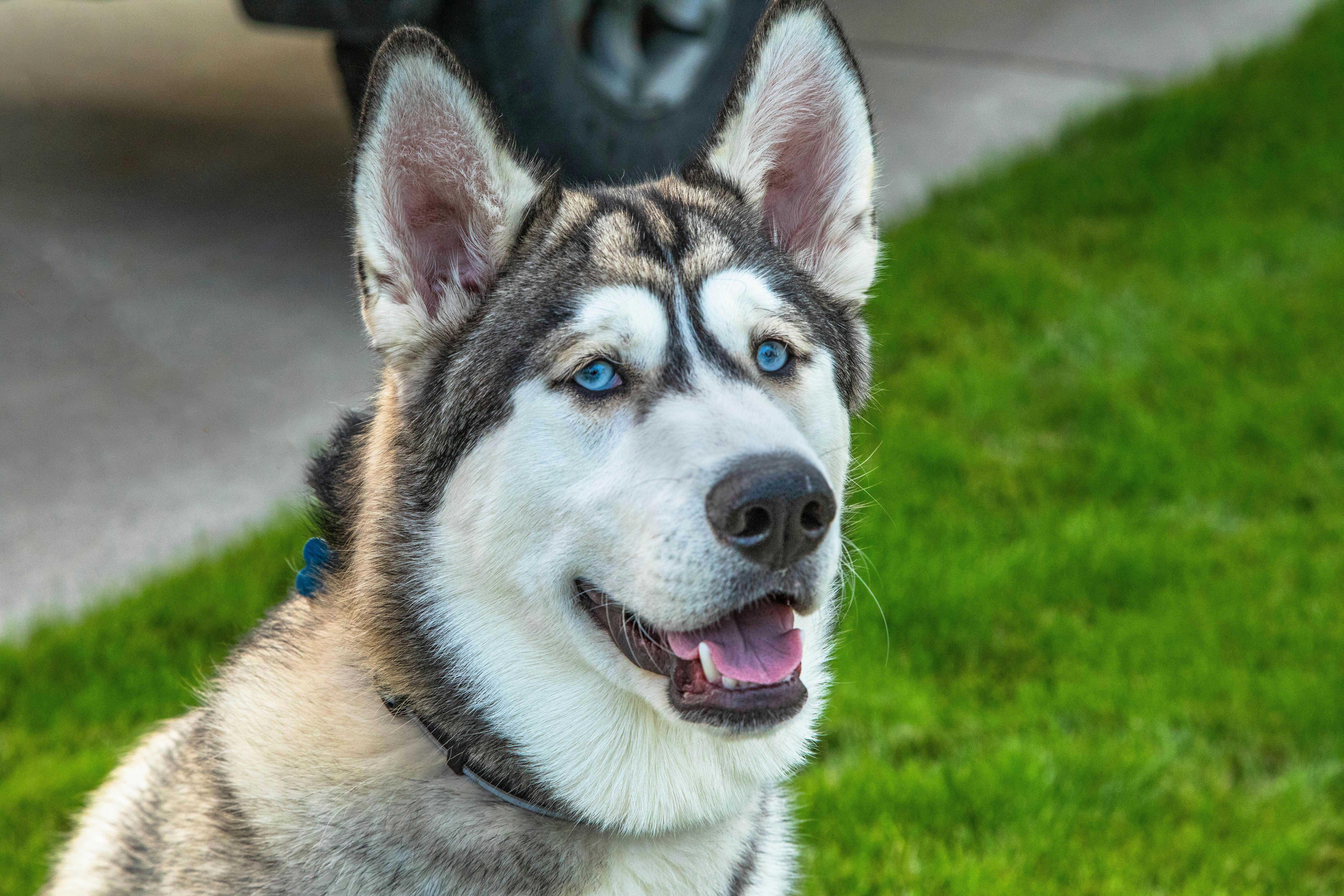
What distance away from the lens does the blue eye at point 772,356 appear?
2629 millimetres

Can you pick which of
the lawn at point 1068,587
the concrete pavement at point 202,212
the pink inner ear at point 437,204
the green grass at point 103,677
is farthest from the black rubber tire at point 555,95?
the pink inner ear at point 437,204

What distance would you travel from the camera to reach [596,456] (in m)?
2.45

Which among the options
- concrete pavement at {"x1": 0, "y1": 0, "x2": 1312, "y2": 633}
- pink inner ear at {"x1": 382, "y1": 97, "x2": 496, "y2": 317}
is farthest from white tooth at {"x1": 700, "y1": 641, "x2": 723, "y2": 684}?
concrete pavement at {"x1": 0, "y1": 0, "x2": 1312, "y2": 633}

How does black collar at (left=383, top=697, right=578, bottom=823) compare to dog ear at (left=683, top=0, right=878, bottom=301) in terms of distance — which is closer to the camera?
black collar at (left=383, top=697, right=578, bottom=823)

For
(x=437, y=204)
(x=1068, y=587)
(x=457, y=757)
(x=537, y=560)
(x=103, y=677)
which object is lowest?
(x=1068, y=587)

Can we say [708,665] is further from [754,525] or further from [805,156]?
[805,156]

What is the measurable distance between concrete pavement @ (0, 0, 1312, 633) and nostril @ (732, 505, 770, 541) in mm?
1597

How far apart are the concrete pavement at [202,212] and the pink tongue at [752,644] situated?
5.02ft

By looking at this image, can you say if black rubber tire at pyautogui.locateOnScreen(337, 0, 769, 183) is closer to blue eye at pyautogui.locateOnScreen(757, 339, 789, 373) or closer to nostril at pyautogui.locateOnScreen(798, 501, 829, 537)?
blue eye at pyautogui.locateOnScreen(757, 339, 789, 373)

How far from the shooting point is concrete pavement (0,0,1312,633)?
16.1ft

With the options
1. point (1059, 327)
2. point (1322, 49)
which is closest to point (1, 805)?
point (1059, 327)

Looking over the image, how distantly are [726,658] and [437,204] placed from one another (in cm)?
102

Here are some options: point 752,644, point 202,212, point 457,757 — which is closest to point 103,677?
point 457,757

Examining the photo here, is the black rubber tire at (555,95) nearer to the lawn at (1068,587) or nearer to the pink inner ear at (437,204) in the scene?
the lawn at (1068,587)
